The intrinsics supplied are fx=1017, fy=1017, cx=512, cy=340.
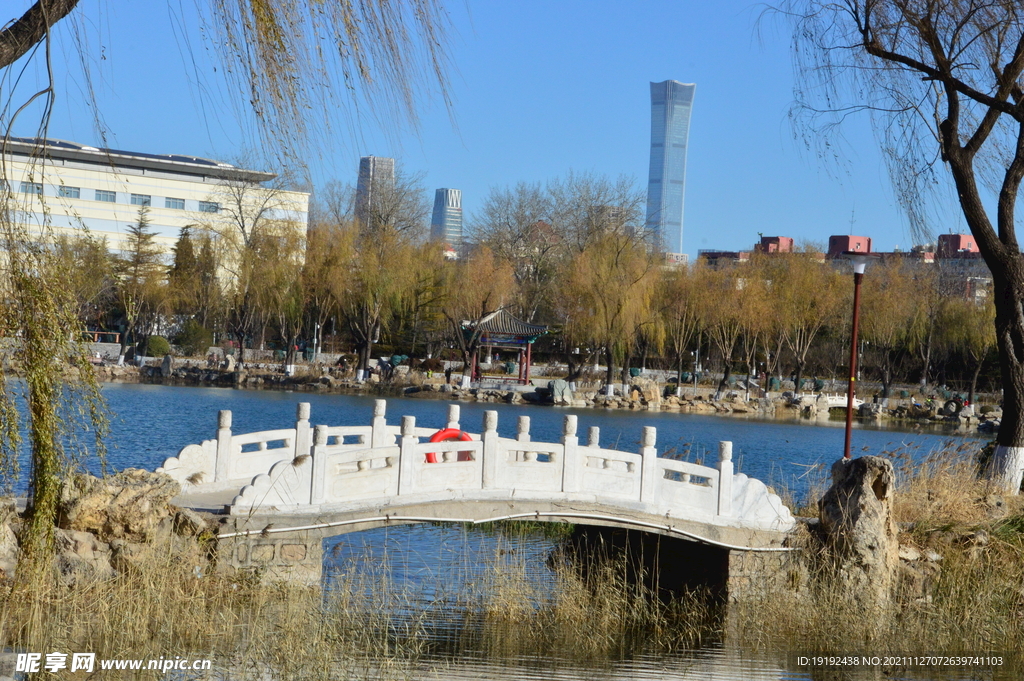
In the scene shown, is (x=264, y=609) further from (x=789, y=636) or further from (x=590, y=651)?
(x=789, y=636)

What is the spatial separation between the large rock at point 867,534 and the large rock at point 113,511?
6352 mm

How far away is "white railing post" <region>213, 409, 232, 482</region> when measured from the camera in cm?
1039

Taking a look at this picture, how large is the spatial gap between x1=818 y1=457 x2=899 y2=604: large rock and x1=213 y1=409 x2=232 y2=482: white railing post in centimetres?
615

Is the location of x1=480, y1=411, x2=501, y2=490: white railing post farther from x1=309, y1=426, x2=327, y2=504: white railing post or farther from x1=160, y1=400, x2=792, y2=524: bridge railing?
x1=309, y1=426, x2=327, y2=504: white railing post

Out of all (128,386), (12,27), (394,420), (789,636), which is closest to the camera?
(12,27)

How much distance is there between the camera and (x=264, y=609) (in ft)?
27.4

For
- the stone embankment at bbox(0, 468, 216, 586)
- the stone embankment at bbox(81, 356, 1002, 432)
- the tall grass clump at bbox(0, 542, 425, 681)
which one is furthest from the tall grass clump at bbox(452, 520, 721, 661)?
the stone embankment at bbox(81, 356, 1002, 432)

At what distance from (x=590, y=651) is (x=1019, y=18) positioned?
27.1 ft

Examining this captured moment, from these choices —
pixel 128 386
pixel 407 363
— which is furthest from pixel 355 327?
pixel 128 386

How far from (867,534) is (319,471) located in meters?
5.31

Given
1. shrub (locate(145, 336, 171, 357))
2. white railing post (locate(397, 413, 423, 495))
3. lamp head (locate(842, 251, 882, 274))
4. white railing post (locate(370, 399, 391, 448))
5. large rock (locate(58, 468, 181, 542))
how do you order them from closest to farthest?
1. large rock (locate(58, 468, 181, 542))
2. white railing post (locate(397, 413, 423, 495))
3. white railing post (locate(370, 399, 391, 448))
4. lamp head (locate(842, 251, 882, 274))
5. shrub (locate(145, 336, 171, 357))

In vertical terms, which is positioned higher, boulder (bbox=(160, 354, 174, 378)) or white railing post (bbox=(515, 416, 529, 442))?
white railing post (bbox=(515, 416, 529, 442))

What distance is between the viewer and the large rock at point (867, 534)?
32.3ft

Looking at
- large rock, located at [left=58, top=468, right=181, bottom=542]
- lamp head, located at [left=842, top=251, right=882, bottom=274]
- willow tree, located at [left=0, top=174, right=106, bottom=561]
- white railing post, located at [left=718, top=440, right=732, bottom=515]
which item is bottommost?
large rock, located at [left=58, top=468, right=181, bottom=542]
